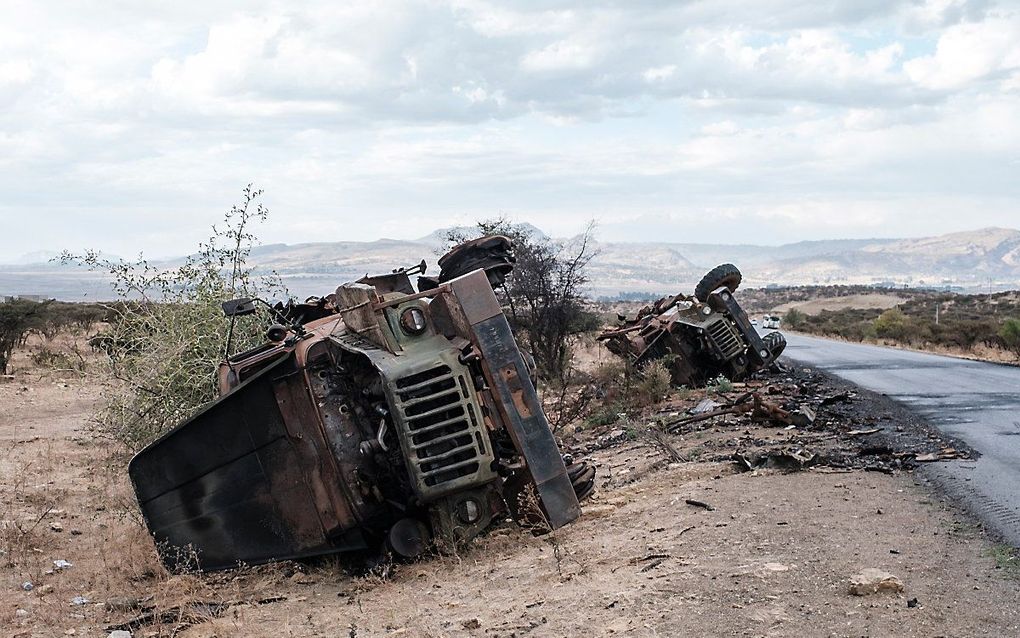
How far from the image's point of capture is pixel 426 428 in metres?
7.13

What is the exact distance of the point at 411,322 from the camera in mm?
7801

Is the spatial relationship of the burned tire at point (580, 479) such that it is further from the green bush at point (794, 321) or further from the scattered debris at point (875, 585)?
the green bush at point (794, 321)

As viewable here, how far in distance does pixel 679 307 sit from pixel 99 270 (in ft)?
33.2

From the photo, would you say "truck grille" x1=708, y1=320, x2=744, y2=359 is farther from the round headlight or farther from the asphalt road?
the round headlight

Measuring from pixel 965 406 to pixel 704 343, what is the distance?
4588 mm

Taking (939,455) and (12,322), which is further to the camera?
(12,322)

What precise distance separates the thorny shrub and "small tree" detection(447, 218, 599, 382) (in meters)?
9.48

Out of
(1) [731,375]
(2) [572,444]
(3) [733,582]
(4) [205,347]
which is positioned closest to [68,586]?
(4) [205,347]

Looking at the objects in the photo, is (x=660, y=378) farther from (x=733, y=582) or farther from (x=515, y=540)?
(x=733, y=582)

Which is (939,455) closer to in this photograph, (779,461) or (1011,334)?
(779,461)

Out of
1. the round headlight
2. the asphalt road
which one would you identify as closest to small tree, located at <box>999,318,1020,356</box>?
the asphalt road

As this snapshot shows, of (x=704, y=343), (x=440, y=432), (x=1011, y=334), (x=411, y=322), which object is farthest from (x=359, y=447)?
(x=1011, y=334)

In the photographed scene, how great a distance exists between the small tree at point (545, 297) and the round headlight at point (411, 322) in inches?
477

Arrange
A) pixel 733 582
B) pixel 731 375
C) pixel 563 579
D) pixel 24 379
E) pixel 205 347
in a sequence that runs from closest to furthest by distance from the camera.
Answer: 1. pixel 733 582
2. pixel 563 579
3. pixel 205 347
4. pixel 731 375
5. pixel 24 379
